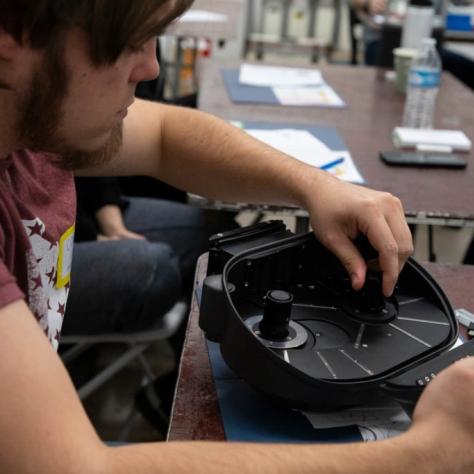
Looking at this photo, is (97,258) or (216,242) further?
(97,258)

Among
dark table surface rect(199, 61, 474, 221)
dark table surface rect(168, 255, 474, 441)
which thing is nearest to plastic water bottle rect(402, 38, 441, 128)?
dark table surface rect(199, 61, 474, 221)

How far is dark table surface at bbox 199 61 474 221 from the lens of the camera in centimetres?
148

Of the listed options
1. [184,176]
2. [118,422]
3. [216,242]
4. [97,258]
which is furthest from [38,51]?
[118,422]

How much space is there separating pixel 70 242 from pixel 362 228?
38 centimetres

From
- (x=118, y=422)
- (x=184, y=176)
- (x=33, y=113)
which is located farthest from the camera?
(x=118, y=422)

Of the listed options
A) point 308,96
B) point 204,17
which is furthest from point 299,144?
point 204,17

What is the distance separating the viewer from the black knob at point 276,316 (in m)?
0.80

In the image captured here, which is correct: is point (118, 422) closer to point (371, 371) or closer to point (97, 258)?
point (97, 258)

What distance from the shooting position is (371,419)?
2.61 feet

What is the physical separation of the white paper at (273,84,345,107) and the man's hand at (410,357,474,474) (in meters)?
1.47

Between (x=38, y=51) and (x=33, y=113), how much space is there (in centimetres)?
8

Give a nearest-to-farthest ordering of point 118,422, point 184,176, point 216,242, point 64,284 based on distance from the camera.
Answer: point 216,242, point 64,284, point 184,176, point 118,422

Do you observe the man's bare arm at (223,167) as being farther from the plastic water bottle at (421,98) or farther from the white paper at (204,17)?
the white paper at (204,17)

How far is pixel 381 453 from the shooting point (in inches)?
25.1
